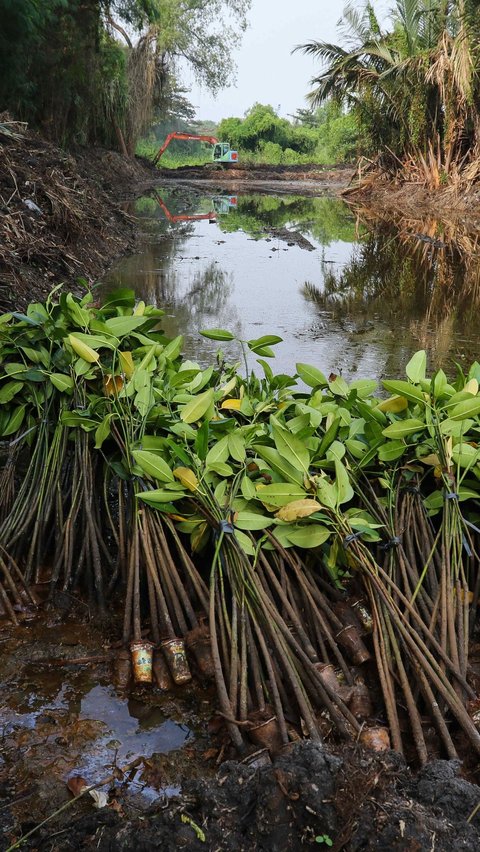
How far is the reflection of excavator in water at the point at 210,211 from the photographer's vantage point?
14.0 metres

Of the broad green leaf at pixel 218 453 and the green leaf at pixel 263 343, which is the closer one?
the broad green leaf at pixel 218 453

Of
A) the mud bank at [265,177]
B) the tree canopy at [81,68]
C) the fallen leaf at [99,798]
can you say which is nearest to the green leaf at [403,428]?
the fallen leaf at [99,798]

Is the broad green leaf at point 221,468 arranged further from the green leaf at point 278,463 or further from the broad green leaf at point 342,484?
the broad green leaf at point 342,484

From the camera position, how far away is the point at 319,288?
7.27 m

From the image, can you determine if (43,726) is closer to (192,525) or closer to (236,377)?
(192,525)

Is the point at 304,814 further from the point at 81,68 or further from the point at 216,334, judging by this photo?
the point at 81,68

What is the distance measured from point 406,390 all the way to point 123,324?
1.14 m

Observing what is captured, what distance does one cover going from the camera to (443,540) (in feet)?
6.48

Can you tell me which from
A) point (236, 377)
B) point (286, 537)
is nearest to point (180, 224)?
point (236, 377)

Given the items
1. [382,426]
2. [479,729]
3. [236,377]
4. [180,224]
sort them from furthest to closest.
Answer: [180,224] < [236,377] < [382,426] < [479,729]

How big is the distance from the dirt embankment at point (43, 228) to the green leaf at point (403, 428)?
2.80 m

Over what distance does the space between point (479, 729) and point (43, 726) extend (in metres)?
1.02

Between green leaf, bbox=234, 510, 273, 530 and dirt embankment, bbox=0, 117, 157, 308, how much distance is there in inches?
108

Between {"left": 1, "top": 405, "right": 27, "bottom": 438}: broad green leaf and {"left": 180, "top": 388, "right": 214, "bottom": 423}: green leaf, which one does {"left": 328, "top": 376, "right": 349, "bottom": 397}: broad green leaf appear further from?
{"left": 1, "top": 405, "right": 27, "bottom": 438}: broad green leaf
